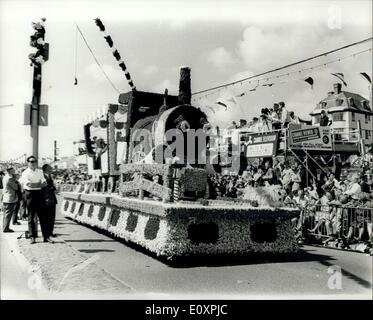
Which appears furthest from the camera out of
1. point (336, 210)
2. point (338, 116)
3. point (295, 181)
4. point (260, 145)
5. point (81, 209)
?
point (338, 116)

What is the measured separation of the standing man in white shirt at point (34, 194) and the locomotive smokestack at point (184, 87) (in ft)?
12.3

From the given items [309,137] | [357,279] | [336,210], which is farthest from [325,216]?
[309,137]

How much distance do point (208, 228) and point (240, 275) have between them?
1.12 metres

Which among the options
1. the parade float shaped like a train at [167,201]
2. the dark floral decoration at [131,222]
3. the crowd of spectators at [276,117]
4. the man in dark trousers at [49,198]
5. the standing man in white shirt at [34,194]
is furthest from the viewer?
the crowd of spectators at [276,117]

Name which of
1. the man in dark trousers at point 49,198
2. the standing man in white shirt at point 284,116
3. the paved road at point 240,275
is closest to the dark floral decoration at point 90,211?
the man in dark trousers at point 49,198

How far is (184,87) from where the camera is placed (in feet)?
36.2

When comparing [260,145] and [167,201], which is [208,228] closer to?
[167,201]

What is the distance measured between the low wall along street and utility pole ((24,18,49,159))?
240 centimetres

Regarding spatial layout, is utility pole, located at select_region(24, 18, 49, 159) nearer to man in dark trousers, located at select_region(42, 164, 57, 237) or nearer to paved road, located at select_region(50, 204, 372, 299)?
man in dark trousers, located at select_region(42, 164, 57, 237)

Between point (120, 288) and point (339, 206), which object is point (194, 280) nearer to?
point (120, 288)

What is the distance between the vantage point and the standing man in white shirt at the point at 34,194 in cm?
911

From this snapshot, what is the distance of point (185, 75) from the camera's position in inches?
439

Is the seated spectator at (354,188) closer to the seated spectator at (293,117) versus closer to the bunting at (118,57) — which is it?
the bunting at (118,57)

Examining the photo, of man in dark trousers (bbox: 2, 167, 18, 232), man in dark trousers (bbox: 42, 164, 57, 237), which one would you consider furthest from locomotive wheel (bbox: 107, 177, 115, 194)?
man in dark trousers (bbox: 2, 167, 18, 232)
